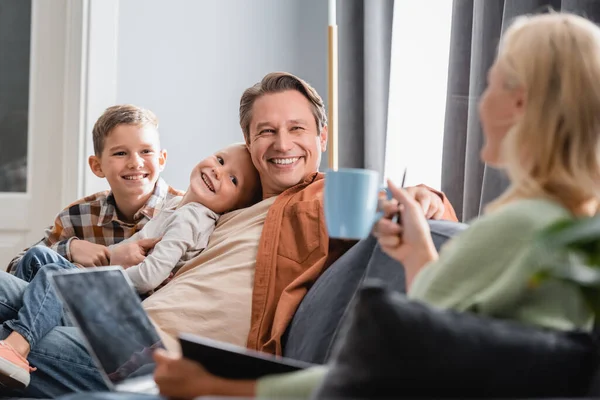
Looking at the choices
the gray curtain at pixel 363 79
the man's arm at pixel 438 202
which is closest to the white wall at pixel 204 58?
the gray curtain at pixel 363 79

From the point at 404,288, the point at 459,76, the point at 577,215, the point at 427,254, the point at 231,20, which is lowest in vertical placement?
the point at 404,288

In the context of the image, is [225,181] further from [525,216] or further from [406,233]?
[525,216]

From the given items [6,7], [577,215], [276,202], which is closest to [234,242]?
[276,202]

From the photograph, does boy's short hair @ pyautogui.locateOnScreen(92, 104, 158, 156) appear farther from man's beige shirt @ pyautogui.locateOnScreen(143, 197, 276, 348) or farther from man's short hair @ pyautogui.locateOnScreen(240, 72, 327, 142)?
man's beige shirt @ pyautogui.locateOnScreen(143, 197, 276, 348)

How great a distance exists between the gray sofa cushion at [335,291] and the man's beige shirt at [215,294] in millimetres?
150

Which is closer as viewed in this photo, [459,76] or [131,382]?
[131,382]

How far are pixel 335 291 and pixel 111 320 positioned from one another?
509mm

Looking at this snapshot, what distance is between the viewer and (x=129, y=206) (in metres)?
2.68

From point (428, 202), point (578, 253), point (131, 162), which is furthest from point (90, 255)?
point (578, 253)

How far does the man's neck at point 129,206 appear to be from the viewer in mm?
2668

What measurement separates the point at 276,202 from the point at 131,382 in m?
0.82

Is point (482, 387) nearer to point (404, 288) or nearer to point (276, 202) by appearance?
point (404, 288)

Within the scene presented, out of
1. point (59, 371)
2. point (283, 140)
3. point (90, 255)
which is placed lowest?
point (59, 371)

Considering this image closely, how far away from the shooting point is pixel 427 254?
1396mm
